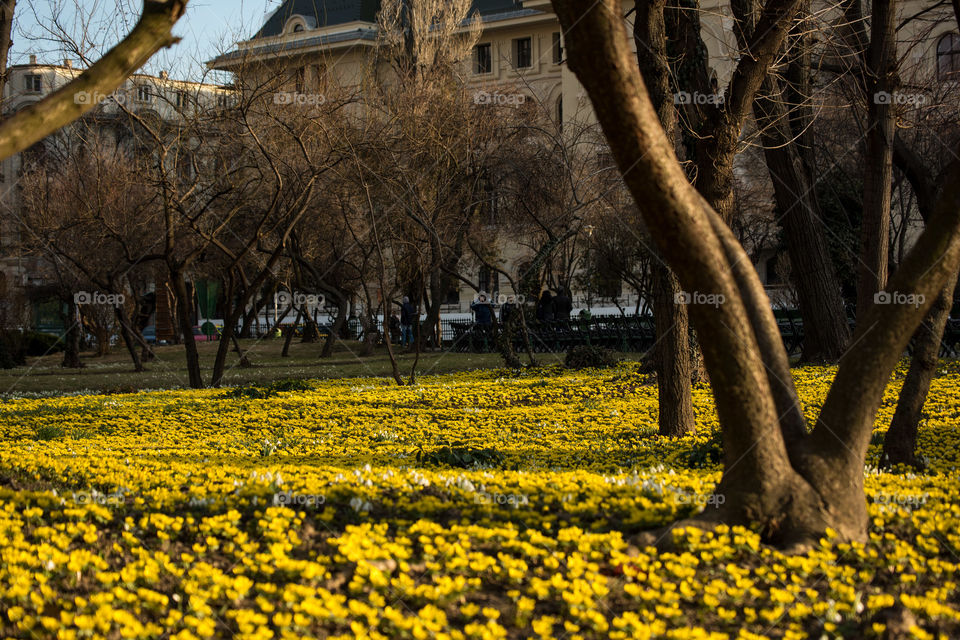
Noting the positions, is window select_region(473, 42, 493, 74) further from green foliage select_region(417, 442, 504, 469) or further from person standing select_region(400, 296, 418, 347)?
green foliage select_region(417, 442, 504, 469)

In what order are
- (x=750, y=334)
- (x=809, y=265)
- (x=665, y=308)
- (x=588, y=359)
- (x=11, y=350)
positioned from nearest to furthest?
(x=750, y=334) → (x=665, y=308) → (x=809, y=265) → (x=588, y=359) → (x=11, y=350)

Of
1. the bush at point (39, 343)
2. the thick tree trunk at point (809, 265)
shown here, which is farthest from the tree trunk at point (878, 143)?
the bush at point (39, 343)

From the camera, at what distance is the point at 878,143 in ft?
33.2

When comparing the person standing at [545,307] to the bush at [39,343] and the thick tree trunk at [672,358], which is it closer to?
the bush at [39,343]

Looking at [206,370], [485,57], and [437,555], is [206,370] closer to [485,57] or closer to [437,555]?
[437,555]

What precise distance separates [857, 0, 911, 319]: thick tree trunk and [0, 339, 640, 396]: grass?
1067cm

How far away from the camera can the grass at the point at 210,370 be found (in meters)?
18.6

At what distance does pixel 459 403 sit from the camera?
12719mm

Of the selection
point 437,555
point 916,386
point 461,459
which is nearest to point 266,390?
point 461,459

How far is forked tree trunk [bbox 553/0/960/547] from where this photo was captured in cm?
432

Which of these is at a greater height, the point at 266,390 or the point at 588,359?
the point at 588,359

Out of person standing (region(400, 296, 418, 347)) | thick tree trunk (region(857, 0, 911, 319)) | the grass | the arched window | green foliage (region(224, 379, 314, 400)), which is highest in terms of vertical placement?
the arched window

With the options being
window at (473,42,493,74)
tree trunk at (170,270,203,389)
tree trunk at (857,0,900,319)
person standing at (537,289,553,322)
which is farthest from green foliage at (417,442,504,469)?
window at (473,42,493,74)

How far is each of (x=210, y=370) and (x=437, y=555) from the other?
19.5 m
